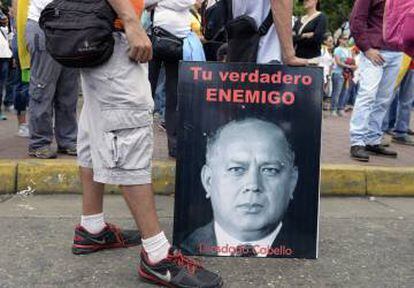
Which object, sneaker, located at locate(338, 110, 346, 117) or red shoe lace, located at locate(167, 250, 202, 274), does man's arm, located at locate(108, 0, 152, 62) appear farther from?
sneaker, located at locate(338, 110, 346, 117)

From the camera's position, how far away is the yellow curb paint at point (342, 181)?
473cm

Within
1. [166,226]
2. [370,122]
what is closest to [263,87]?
[166,226]

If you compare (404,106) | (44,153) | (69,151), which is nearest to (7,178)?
(44,153)

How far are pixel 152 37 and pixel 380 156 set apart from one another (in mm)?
2380

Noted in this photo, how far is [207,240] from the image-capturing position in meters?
3.21

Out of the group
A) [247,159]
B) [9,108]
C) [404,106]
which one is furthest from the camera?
[9,108]

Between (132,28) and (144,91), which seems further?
(144,91)

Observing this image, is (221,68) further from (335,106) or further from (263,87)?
(335,106)

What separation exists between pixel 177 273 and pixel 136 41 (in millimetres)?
1087

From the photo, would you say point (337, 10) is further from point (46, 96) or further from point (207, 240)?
point (207, 240)

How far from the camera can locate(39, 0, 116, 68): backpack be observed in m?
2.73

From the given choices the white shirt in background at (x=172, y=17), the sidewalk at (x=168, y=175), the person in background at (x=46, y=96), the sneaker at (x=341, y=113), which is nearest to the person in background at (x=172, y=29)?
the white shirt in background at (x=172, y=17)

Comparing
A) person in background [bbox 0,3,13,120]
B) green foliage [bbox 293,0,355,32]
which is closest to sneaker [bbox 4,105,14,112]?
person in background [bbox 0,3,13,120]

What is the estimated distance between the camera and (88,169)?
3189 millimetres
